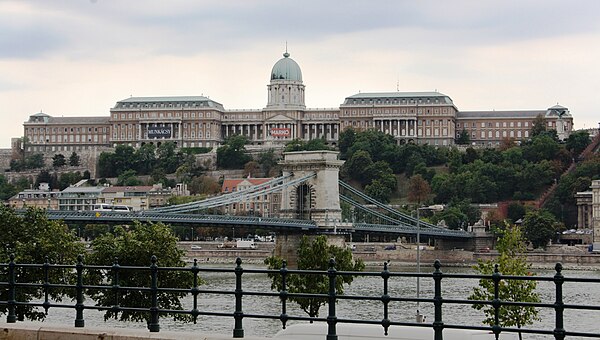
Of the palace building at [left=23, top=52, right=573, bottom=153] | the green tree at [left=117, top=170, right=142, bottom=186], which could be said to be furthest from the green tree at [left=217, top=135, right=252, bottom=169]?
the green tree at [left=117, top=170, right=142, bottom=186]

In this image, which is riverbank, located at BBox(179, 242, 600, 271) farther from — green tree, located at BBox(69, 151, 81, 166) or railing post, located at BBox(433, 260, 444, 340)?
railing post, located at BBox(433, 260, 444, 340)

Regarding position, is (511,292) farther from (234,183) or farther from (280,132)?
(280,132)

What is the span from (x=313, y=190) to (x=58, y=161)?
74.3 metres

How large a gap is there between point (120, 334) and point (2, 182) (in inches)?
5041

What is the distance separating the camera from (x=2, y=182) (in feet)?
442

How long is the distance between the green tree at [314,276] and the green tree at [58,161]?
109091mm

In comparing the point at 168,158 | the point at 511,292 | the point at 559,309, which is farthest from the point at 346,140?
the point at 559,309

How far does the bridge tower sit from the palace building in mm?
62841

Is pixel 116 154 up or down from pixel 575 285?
up

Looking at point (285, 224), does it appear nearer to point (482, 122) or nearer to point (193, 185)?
point (193, 185)

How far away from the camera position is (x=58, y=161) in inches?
5846

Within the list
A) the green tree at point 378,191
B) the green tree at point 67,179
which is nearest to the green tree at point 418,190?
the green tree at point 378,191

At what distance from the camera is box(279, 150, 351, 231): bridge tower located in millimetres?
79500

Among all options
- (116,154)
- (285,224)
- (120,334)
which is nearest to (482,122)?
(116,154)
